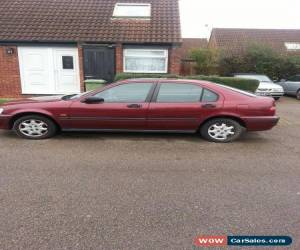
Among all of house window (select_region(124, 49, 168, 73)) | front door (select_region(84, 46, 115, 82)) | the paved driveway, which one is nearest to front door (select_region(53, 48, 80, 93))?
front door (select_region(84, 46, 115, 82))

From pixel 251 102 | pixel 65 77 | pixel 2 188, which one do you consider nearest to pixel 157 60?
pixel 65 77

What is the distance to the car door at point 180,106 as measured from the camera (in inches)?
197

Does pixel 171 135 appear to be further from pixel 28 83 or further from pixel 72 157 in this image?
pixel 28 83

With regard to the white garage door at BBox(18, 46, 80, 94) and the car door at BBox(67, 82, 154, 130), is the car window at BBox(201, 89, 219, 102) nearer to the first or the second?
the car door at BBox(67, 82, 154, 130)

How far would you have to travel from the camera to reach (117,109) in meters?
4.98

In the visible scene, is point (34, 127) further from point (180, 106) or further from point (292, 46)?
point (292, 46)

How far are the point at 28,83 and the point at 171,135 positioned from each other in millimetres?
8150

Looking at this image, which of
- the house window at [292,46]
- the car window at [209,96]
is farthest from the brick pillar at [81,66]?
the house window at [292,46]

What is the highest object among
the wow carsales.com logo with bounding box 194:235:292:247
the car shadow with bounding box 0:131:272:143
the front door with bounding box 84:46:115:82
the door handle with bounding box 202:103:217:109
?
the front door with bounding box 84:46:115:82

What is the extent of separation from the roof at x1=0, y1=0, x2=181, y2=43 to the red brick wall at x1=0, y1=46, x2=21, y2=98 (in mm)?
693

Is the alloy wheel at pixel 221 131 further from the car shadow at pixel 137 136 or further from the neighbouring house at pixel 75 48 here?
the neighbouring house at pixel 75 48

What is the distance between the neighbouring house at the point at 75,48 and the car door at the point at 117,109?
5856mm

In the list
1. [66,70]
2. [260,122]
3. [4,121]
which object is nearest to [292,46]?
[66,70]

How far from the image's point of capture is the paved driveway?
Answer: 2416mm
